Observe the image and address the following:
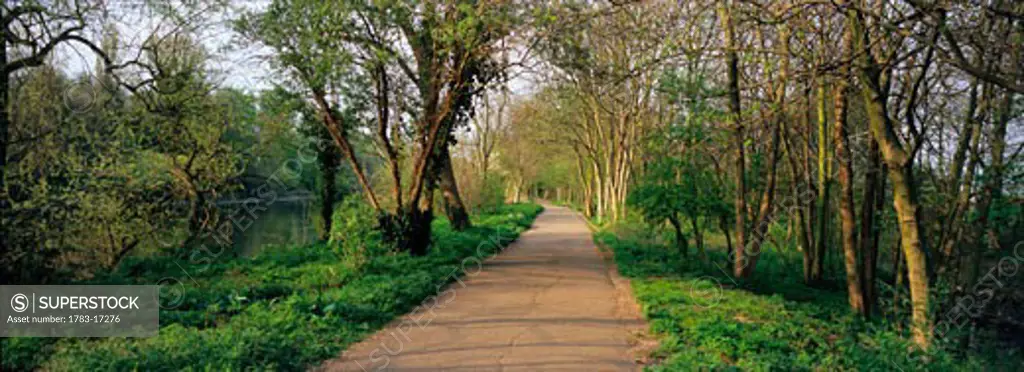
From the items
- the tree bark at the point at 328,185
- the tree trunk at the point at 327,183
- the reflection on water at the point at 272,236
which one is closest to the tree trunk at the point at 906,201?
the reflection on water at the point at 272,236

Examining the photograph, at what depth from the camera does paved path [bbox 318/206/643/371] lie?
5500mm

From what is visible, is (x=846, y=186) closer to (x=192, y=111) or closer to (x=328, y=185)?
(x=192, y=111)

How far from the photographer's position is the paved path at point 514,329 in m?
5.50

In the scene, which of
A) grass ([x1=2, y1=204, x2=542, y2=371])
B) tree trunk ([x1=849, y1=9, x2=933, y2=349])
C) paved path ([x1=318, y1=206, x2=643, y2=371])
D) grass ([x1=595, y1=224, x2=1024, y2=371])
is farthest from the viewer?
tree trunk ([x1=849, y1=9, x2=933, y2=349])

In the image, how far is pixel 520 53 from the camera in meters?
13.1

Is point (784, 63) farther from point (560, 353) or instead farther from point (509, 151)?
point (509, 151)

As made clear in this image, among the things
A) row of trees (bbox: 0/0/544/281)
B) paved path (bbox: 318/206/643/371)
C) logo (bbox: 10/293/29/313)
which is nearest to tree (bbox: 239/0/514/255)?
row of trees (bbox: 0/0/544/281)

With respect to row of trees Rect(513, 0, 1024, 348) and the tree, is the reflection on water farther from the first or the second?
row of trees Rect(513, 0, 1024, 348)

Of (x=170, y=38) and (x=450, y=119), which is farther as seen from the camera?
(x=450, y=119)

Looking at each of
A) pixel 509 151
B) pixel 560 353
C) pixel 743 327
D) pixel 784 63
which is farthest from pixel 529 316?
pixel 509 151

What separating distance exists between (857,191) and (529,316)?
8.75 m

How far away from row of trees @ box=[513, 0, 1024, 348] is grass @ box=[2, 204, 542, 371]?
445 cm

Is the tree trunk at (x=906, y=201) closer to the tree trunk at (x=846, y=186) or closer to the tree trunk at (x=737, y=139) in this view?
the tree trunk at (x=737, y=139)

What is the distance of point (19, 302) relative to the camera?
309 inches
